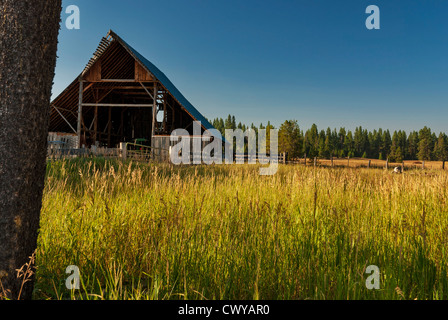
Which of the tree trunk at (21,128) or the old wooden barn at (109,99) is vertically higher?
the old wooden barn at (109,99)

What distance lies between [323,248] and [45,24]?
116 inches

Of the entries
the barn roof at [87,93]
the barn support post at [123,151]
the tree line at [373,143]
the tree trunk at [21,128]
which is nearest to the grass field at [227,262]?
the tree trunk at [21,128]

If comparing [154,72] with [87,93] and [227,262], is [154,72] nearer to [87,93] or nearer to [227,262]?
[87,93]

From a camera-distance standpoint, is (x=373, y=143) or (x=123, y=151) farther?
(x=373, y=143)

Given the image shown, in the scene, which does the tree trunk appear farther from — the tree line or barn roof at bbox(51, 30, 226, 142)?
the tree line

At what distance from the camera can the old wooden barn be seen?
1553 centimetres

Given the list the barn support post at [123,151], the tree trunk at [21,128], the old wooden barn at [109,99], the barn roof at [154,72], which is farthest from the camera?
the old wooden barn at [109,99]

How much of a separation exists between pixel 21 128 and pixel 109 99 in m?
19.7

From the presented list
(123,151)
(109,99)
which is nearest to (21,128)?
(123,151)

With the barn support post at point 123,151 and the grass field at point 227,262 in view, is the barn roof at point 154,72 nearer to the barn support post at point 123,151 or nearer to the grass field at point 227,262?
the barn support post at point 123,151

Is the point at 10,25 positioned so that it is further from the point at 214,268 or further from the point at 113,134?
the point at 113,134

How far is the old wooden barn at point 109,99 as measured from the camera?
51.0 ft

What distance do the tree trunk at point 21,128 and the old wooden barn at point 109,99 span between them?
13471 millimetres

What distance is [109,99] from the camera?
63.8 feet
